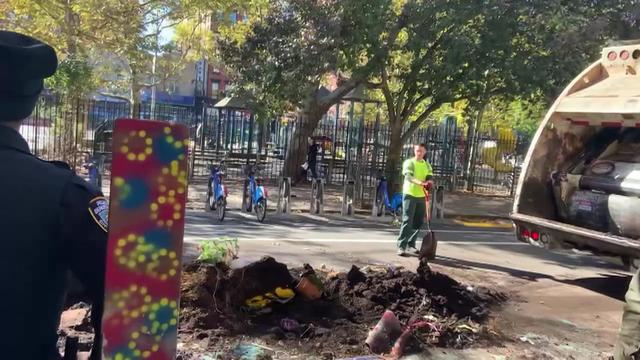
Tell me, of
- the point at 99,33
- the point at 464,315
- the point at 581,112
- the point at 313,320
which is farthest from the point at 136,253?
the point at 99,33

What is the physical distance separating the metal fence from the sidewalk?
799mm

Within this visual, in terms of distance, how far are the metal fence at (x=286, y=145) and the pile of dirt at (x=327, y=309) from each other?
360 inches

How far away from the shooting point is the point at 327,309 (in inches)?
239

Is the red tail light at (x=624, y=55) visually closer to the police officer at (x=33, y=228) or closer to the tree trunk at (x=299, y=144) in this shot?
the police officer at (x=33, y=228)

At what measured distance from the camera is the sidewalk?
49.8ft

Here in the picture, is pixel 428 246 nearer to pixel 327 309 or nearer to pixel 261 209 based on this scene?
pixel 327 309

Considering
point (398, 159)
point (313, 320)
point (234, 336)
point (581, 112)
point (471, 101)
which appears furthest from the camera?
point (398, 159)

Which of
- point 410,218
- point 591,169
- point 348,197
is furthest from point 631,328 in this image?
point 348,197

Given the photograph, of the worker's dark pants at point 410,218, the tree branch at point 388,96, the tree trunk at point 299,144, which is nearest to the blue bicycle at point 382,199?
the tree branch at point 388,96

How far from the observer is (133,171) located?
166 cm

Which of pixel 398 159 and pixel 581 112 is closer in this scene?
pixel 581 112

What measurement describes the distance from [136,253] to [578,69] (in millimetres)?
14272

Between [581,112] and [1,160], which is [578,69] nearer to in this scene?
[581,112]

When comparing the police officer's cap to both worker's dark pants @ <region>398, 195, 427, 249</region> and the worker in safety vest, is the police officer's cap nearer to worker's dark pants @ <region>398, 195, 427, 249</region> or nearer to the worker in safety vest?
the worker in safety vest
